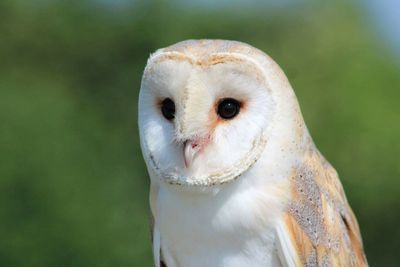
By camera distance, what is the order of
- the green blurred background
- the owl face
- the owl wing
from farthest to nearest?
the green blurred background
the owl wing
the owl face

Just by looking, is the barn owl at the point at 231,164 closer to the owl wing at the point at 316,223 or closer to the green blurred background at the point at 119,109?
the owl wing at the point at 316,223

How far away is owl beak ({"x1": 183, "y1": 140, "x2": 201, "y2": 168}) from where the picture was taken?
2.48 meters

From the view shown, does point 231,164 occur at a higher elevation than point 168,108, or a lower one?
lower

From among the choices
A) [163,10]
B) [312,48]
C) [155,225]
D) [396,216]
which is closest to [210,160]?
[155,225]

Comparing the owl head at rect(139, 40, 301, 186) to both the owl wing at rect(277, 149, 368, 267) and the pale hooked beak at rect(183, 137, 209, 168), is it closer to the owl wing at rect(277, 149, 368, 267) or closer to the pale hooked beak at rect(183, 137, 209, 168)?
the pale hooked beak at rect(183, 137, 209, 168)

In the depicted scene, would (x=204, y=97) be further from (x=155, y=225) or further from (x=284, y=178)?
(x=155, y=225)

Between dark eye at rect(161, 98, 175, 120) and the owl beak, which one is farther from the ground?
dark eye at rect(161, 98, 175, 120)

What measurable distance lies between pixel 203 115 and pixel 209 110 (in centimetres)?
2

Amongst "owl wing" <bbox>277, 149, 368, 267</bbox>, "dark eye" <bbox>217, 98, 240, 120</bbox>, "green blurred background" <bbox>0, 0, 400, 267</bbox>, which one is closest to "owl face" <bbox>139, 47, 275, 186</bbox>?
"dark eye" <bbox>217, 98, 240, 120</bbox>

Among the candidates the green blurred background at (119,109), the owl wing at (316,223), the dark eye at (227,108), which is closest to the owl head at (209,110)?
the dark eye at (227,108)

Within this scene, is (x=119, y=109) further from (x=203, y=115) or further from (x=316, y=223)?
(x=203, y=115)

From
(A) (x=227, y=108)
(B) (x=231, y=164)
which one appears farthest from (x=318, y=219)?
(A) (x=227, y=108)

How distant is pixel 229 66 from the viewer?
2479 millimetres

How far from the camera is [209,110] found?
2473 millimetres
